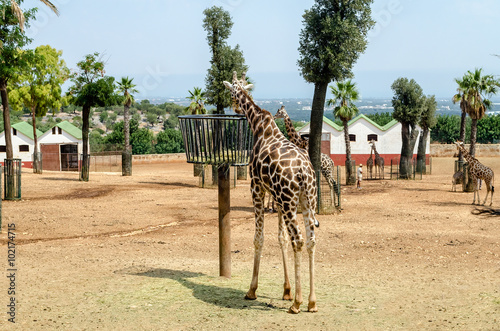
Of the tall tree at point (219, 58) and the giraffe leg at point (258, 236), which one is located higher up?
the tall tree at point (219, 58)

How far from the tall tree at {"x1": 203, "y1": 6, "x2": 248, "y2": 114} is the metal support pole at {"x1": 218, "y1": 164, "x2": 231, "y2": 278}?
83.5ft

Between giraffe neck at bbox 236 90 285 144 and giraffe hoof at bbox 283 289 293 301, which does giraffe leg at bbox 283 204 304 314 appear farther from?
giraffe neck at bbox 236 90 285 144

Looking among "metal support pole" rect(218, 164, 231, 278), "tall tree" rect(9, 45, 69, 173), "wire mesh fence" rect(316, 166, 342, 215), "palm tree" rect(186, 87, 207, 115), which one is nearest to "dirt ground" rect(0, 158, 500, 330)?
"metal support pole" rect(218, 164, 231, 278)

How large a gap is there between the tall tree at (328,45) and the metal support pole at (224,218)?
466 inches

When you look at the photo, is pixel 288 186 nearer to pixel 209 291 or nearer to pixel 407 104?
pixel 209 291

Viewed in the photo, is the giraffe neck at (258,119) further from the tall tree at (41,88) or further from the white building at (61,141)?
the white building at (61,141)

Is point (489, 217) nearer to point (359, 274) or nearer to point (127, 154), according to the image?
point (359, 274)

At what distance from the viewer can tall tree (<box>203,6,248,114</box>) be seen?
36375 mm

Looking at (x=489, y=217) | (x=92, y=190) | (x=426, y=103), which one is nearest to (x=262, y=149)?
(x=489, y=217)

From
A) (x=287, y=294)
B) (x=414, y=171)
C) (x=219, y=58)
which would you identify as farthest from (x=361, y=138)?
(x=287, y=294)

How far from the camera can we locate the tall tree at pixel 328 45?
2292 centimetres

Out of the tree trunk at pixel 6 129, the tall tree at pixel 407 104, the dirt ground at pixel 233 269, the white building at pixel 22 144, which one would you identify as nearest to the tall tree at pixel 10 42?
the tree trunk at pixel 6 129

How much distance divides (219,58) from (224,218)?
27.0 m

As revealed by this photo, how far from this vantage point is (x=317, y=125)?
76.2 ft
